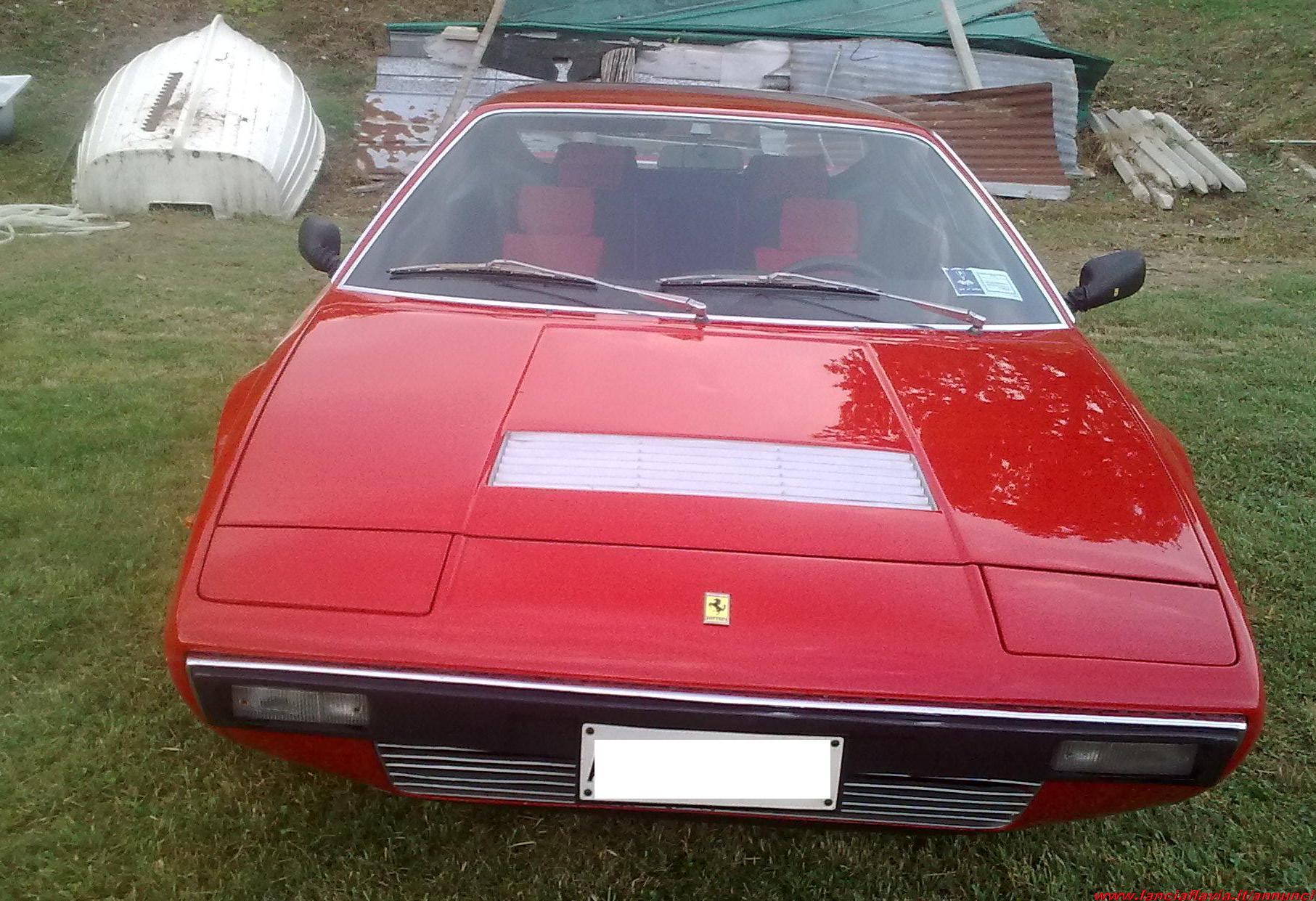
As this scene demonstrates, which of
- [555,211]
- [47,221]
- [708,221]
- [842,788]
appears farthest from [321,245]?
[47,221]

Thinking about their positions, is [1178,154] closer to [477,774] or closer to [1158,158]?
[1158,158]

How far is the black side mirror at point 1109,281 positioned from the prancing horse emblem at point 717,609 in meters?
1.65

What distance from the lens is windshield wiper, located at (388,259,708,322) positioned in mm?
2340

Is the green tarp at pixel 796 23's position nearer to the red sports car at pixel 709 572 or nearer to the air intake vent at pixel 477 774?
the red sports car at pixel 709 572

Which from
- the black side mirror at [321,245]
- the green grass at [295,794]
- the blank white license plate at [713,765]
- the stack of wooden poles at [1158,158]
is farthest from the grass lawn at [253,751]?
the stack of wooden poles at [1158,158]

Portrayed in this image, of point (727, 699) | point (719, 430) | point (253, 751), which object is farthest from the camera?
point (253, 751)

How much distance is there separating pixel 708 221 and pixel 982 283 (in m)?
0.70

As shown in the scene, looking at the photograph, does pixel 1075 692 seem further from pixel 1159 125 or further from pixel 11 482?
pixel 1159 125

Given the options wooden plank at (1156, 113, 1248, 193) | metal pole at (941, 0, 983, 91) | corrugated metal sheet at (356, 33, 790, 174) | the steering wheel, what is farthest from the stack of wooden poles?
the steering wheel

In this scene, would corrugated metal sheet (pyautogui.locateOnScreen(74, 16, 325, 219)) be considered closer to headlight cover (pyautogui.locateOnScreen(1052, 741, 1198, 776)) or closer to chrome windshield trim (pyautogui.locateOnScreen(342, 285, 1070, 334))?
chrome windshield trim (pyautogui.locateOnScreen(342, 285, 1070, 334))

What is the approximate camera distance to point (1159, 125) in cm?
962

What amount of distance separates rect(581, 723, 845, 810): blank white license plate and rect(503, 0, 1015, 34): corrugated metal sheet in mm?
9071

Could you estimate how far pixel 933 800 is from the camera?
1609 mm

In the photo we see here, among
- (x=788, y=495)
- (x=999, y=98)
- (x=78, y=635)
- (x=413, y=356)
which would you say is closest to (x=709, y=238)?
(x=413, y=356)
